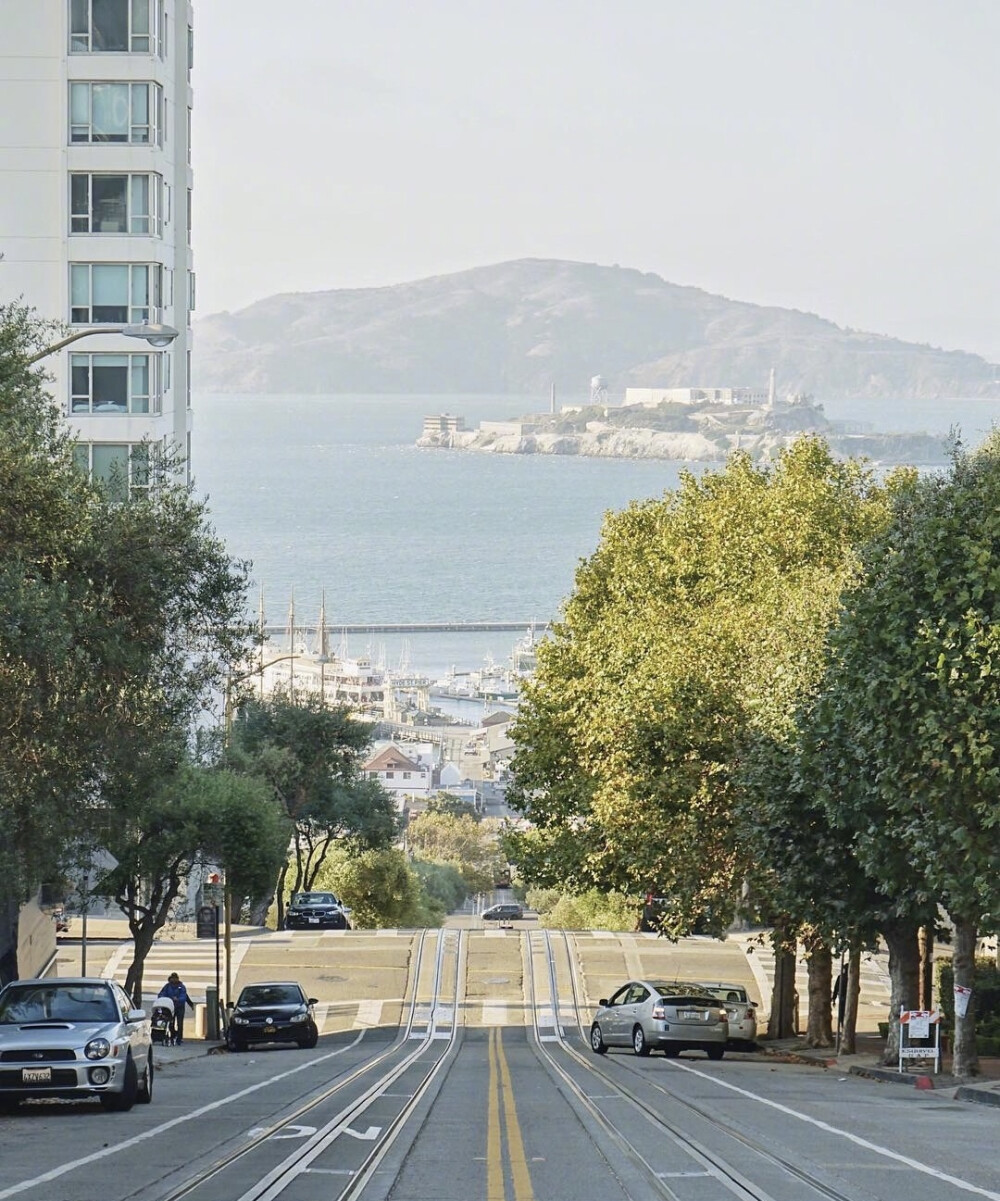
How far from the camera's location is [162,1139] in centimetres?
1628

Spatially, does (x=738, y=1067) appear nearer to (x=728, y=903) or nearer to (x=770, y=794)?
(x=770, y=794)

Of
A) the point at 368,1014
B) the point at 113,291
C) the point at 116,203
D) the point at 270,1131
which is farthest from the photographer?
the point at 116,203

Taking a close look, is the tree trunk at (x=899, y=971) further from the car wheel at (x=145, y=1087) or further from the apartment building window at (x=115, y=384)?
the apartment building window at (x=115, y=384)

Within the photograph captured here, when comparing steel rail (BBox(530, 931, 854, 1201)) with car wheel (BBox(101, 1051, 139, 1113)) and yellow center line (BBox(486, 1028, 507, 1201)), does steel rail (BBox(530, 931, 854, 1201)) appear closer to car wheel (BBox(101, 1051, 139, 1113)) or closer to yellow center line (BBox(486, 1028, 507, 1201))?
yellow center line (BBox(486, 1028, 507, 1201))

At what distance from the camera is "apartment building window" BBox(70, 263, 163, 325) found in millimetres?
59906

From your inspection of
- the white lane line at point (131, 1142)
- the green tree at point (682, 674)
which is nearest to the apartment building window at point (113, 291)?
the green tree at point (682, 674)

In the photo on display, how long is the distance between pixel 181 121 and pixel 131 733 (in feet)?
157

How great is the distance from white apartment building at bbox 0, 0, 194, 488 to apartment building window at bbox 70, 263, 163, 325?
4cm

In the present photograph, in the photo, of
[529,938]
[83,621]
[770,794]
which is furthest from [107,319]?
[83,621]

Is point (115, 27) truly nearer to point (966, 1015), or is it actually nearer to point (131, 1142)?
point (966, 1015)

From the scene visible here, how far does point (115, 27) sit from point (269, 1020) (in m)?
36.9

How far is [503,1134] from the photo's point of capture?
55.1ft

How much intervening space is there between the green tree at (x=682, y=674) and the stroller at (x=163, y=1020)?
32.6ft

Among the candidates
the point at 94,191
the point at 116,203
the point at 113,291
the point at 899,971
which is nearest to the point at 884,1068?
the point at 899,971
